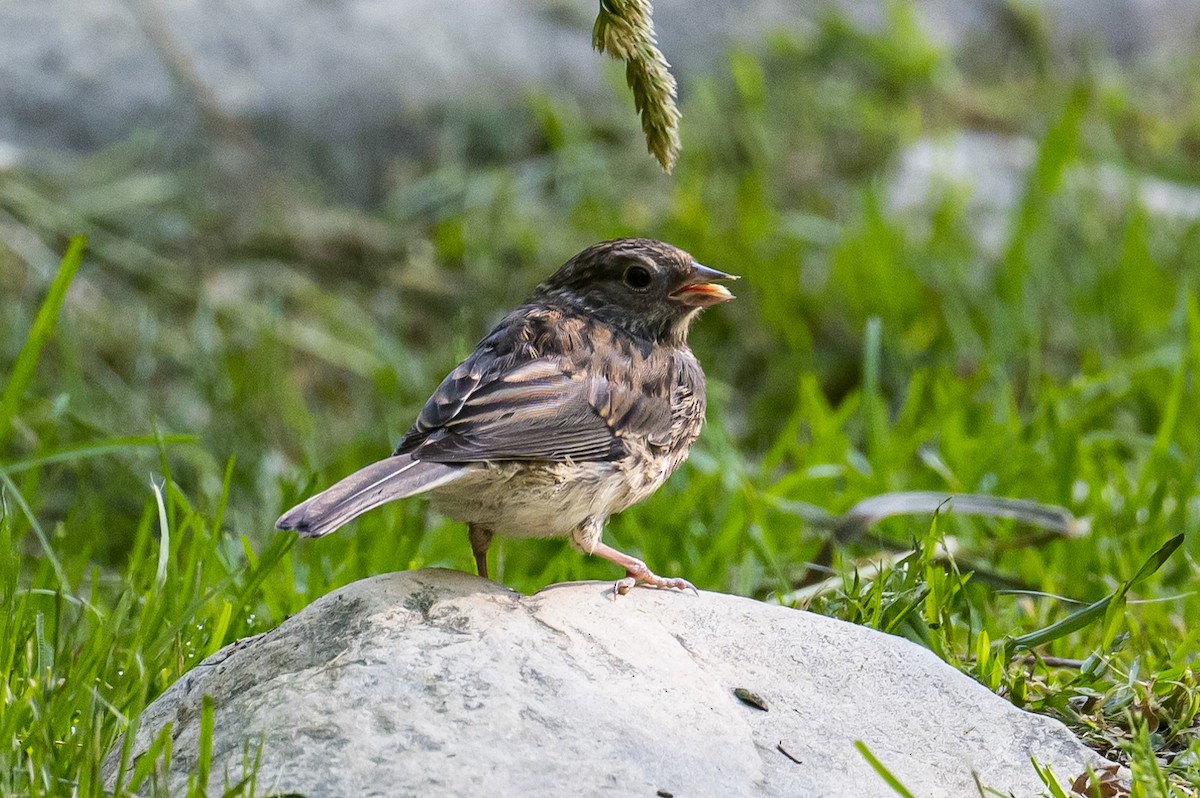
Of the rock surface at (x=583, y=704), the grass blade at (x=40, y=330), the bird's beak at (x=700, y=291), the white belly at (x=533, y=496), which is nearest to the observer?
the rock surface at (x=583, y=704)

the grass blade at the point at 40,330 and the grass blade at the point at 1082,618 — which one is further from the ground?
the grass blade at the point at 40,330

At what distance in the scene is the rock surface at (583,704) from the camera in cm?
243

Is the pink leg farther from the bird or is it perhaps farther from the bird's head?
the bird's head

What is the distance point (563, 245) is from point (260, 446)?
1862 millimetres

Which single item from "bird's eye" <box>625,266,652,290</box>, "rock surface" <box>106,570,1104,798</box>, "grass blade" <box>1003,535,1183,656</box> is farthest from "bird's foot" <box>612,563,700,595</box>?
"bird's eye" <box>625,266,652,290</box>

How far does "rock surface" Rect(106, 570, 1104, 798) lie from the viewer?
7.98 feet

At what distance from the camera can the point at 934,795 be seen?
2625 millimetres

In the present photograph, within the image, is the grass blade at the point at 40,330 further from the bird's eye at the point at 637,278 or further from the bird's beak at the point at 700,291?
the bird's beak at the point at 700,291

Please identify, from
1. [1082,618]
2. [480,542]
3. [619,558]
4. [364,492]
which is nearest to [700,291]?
[619,558]

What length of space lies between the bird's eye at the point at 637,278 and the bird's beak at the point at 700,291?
83 millimetres

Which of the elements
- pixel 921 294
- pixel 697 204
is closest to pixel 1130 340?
pixel 921 294

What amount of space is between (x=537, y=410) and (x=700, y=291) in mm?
806

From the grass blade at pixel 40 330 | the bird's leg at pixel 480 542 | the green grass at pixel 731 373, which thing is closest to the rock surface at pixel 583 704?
the green grass at pixel 731 373

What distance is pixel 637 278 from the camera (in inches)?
156
